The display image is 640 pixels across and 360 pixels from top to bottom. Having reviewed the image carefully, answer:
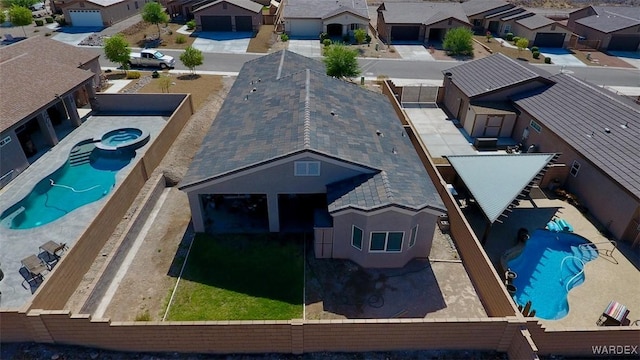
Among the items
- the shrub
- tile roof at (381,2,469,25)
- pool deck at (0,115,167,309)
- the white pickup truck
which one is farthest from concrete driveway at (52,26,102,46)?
tile roof at (381,2,469,25)

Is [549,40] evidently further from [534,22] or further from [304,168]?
[304,168]

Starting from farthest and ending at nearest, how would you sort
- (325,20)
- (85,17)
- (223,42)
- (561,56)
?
(85,17), (325,20), (223,42), (561,56)

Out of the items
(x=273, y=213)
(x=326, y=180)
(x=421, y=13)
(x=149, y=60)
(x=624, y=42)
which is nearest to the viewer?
(x=326, y=180)

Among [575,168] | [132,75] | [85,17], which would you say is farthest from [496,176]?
[85,17]

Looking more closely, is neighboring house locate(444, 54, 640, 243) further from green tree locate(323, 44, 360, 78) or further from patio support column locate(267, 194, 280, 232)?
patio support column locate(267, 194, 280, 232)

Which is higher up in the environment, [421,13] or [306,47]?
[421,13]

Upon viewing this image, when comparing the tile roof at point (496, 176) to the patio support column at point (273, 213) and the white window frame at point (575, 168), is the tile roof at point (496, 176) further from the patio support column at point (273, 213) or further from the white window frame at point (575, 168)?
the patio support column at point (273, 213)

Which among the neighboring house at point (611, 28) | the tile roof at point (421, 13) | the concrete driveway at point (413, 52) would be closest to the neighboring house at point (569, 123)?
the concrete driveway at point (413, 52)
